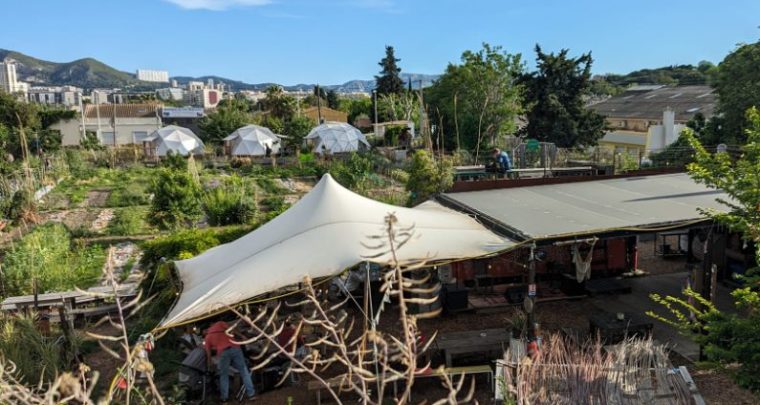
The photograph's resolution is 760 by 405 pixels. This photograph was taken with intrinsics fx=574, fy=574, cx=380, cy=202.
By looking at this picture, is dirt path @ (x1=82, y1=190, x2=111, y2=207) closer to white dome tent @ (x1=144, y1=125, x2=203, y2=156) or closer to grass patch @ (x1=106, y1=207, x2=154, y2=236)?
grass patch @ (x1=106, y1=207, x2=154, y2=236)

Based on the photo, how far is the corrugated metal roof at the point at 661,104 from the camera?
37.2 m

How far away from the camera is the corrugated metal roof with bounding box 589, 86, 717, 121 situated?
3717 centimetres

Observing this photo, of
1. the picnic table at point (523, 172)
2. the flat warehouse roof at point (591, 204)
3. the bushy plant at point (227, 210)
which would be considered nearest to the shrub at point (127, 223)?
the bushy plant at point (227, 210)

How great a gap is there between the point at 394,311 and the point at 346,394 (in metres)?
2.81

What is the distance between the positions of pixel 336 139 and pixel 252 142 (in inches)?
202

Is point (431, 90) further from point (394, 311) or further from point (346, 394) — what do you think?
point (346, 394)

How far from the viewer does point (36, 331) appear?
24.6ft

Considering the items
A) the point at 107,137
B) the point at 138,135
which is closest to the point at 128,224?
the point at 138,135

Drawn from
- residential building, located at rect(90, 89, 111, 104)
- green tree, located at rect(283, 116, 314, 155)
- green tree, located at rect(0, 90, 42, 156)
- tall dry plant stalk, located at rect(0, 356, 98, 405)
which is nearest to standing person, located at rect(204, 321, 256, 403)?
tall dry plant stalk, located at rect(0, 356, 98, 405)

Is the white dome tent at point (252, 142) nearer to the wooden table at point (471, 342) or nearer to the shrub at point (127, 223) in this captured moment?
the shrub at point (127, 223)

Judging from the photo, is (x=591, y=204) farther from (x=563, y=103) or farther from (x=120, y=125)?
(x=120, y=125)

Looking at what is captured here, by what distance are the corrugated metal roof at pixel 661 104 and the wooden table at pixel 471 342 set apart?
108 ft

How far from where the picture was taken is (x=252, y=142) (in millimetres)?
34562

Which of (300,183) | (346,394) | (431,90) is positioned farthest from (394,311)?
(431,90)
